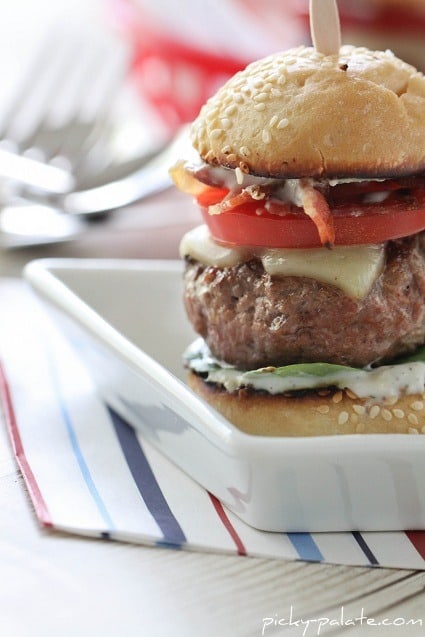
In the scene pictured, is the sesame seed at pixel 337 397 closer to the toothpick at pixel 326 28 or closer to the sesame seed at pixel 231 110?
the sesame seed at pixel 231 110

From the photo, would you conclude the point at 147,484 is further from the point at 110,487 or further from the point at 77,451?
the point at 77,451

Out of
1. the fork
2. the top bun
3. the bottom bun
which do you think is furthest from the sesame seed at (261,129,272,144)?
the fork

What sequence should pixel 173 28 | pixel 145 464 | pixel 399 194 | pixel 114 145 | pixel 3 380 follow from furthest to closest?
pixel 173 28, pixel 114 145, pixel 3 380, pixel 145 464, pixel 399 194

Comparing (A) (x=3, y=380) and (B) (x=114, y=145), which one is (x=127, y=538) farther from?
(B) (x=114, y=145)

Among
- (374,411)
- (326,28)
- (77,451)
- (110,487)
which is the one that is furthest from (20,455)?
(326,28)

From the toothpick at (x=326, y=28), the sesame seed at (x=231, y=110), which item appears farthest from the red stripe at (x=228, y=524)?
the toothpick at (x=326, y=28)

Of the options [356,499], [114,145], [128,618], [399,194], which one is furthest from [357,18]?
[128,618]
